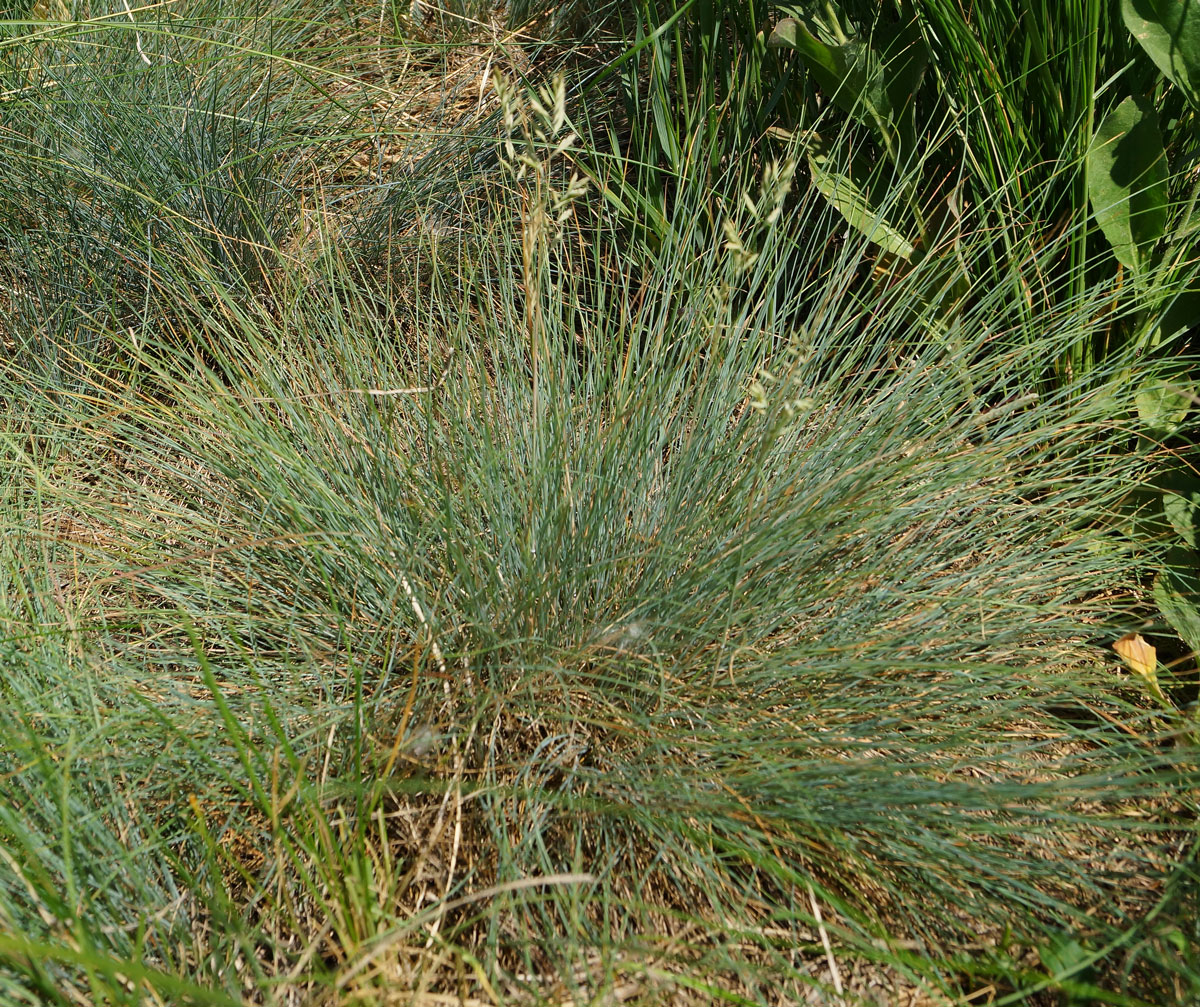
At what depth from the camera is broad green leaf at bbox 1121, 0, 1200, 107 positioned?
1383 millimetres

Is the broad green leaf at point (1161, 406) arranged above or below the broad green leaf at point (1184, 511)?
above

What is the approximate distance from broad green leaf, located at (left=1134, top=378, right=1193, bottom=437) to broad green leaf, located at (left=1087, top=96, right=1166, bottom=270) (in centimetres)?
19

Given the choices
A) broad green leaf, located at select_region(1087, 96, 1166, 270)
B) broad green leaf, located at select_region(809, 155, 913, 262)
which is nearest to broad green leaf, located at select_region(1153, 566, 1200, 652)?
broad green leaf, located at select_region(1087, 96, 1166, 270)

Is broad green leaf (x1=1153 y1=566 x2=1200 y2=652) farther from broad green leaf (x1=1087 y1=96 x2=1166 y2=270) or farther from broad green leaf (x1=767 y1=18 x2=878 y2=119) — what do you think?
broad green leaf (x1=767 y1=18 x2=878 y2=119)

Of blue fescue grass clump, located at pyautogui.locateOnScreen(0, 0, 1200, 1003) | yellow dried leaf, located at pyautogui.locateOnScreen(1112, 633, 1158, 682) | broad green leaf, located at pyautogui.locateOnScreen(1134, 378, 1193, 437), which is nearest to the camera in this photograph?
blue fescue grass clump, located at pyautogui.locateOnScreen(0, 0, 1200, 1003)

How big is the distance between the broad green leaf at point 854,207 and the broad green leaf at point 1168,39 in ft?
1.35

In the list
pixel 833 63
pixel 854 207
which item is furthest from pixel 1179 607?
pixel 833 63

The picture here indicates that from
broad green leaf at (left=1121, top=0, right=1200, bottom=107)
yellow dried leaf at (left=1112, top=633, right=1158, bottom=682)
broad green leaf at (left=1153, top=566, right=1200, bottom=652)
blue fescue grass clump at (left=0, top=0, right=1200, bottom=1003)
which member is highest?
broad green leaf at (left=1121, top=0, right=1200, bottom=107)

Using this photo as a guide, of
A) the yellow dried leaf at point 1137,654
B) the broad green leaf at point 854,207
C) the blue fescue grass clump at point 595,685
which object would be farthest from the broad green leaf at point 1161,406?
the broad green leaf at point 854,207

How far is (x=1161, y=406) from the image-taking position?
1.47 metres

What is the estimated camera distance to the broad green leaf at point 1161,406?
1.45 m

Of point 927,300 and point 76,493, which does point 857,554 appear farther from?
point 76,493

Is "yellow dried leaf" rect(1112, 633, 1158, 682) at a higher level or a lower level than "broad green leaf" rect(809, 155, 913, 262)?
lower

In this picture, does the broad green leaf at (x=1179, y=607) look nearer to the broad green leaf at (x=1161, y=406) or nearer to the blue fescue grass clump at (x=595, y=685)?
the blue fescue grass clump at (x=595, y=685)
